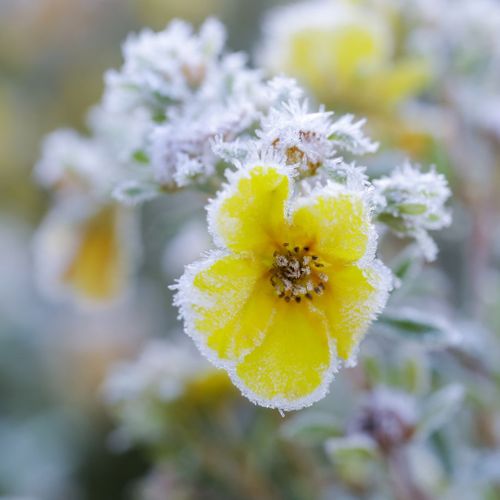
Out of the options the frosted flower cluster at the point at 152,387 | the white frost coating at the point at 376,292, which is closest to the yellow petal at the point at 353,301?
the white frost coating at the point at 376,292

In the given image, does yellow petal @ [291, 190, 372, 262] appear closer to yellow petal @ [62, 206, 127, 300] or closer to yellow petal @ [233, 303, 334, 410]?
yellow petal @ [233, 303, 334, 410]

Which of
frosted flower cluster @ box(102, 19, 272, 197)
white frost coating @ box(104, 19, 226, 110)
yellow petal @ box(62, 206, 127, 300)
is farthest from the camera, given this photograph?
yellow petal @ box(62, 206, 127, 300)

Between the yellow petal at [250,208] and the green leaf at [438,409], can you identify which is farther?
the green leaf at [438,409]

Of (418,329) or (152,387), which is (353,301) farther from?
(152,387)

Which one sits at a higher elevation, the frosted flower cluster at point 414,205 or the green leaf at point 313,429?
the frosted flower cluster at point 414,205

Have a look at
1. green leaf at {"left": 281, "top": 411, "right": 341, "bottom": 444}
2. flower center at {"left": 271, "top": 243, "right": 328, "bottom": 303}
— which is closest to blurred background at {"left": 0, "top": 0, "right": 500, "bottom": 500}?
green leaf at {"left": 281, "top": 411, "right": 341, "bottom": 444}

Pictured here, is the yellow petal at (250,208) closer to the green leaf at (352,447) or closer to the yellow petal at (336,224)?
the yellow petal at (336,224)
